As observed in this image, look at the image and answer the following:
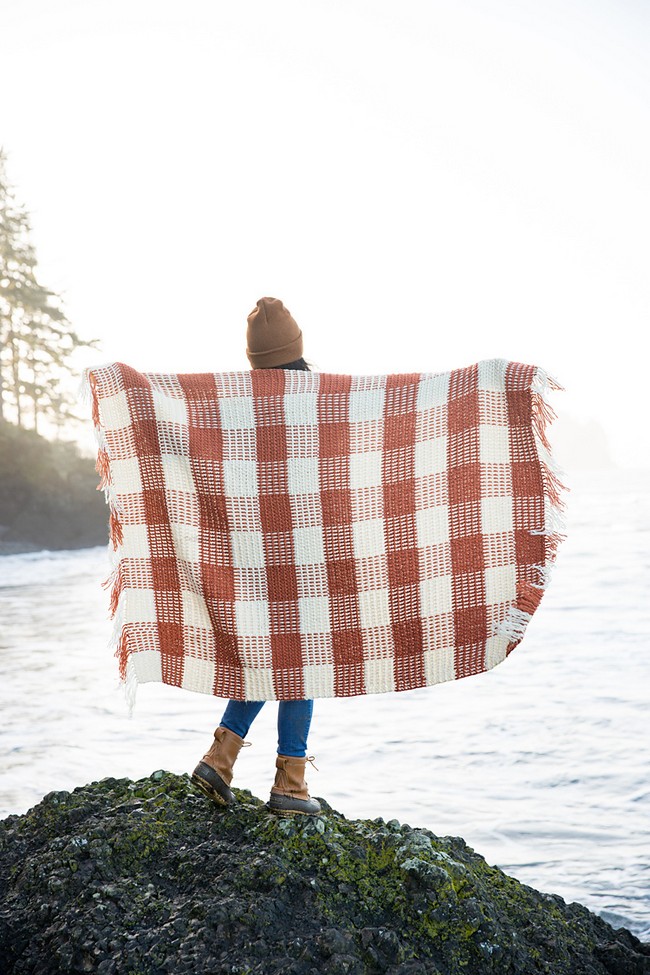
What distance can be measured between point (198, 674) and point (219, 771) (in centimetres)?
30

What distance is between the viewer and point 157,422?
2846 mm

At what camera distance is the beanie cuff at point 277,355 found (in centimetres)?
295

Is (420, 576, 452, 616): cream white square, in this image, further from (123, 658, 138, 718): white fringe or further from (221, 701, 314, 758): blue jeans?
(123, 658, 138, 718): white fringe

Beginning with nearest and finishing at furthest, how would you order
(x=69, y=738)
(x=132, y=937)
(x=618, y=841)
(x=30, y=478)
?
(x=132, y=937)
(x=618, y=841)
(x=69, y=738)
(x=30, y=478)

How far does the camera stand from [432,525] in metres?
2.88

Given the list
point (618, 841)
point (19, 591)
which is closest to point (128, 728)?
point (618, 841)

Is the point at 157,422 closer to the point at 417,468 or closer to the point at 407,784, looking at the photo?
the point at 417,468

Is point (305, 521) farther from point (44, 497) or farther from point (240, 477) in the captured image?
point (44, 497)

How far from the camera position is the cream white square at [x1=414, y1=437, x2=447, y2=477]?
287 cm

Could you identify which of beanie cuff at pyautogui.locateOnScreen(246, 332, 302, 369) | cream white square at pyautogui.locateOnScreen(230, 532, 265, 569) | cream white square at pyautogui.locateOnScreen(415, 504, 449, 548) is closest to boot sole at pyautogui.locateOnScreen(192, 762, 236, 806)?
cream white square at pyautogui.locateOnScreen(230, 532, 265, 569)

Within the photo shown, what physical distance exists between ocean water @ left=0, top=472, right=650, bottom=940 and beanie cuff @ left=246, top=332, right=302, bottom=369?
2713 millimetres

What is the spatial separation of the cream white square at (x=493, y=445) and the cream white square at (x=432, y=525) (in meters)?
0.20

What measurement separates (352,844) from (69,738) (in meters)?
4.58

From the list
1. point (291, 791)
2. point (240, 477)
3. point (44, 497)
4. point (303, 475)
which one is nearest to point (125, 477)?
point (240, 477)
